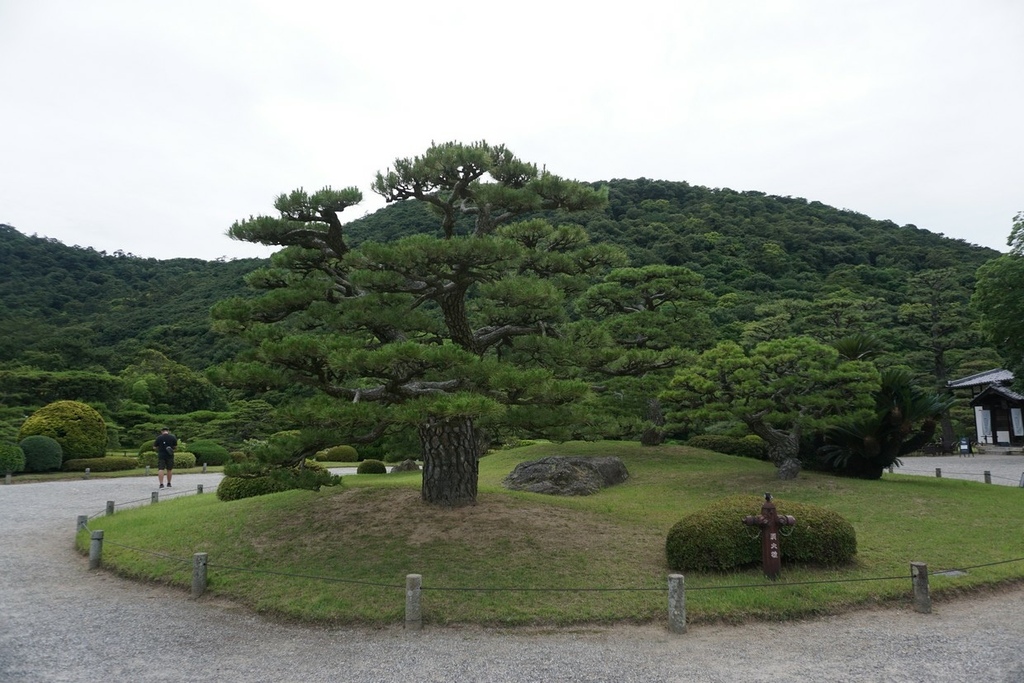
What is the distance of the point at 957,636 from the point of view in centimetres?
686

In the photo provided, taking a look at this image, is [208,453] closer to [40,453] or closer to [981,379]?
[40,453]

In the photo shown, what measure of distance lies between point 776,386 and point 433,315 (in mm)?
9142

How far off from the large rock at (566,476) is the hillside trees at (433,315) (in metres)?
5.19

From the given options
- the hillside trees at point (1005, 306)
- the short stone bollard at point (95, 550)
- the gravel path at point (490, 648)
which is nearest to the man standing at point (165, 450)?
the short stone bollard at point (95, 550)

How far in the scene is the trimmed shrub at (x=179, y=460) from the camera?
28.0m

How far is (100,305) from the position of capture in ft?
207

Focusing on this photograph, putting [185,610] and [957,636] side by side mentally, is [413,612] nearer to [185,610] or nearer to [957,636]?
[185,610]

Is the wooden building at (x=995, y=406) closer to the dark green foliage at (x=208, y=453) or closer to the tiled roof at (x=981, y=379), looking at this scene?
the tiled roof at (x=981, y=379)

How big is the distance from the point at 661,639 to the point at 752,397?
9879 millimetres

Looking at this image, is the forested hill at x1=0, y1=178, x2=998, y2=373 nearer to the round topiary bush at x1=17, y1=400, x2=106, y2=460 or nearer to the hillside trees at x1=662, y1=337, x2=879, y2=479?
the round topiary bush at x1=17, y1=400, x2=106, y2=460

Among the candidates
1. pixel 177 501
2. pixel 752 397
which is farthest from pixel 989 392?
pixel 177 501

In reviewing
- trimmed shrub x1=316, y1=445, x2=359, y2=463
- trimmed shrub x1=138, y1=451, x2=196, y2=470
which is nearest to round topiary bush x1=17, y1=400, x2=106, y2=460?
trimmed shrub x1=138, y1=451, x2=196, y2=470

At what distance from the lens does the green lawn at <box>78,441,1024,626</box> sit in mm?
7773

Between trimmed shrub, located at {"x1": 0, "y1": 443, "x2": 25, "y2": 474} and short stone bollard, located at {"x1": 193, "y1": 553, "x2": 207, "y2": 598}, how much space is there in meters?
18.6
